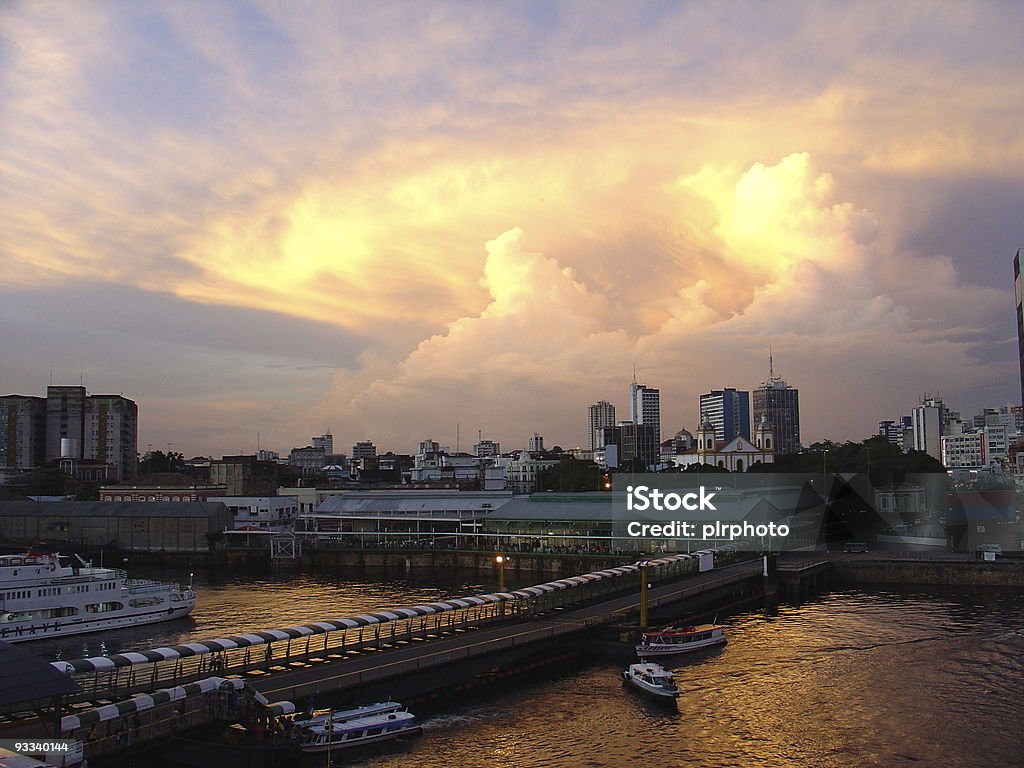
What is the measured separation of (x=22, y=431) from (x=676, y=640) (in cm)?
15098

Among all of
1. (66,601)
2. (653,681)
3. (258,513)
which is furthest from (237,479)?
(653,681)

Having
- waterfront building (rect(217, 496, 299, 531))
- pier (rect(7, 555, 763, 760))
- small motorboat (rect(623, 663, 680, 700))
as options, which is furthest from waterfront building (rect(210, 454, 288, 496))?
small motorboat (rect(623, 663, 680, 700))

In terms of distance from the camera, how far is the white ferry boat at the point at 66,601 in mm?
41625

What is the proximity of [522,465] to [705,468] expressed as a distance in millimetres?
50339

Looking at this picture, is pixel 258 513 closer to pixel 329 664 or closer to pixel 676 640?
pixel 676 640

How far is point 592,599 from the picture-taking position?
135ft

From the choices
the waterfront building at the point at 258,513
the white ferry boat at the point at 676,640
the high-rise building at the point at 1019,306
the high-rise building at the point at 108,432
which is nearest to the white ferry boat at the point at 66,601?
the white ferry boat at the point at 676,640

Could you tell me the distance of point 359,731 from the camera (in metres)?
23.7

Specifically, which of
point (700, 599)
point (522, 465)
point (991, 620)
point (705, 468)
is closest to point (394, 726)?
point (700, 599)

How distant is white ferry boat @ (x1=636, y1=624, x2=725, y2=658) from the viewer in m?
33.8

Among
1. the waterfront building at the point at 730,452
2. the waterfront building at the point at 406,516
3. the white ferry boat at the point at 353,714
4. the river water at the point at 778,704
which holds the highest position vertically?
the waterfront building at the point at 730,452

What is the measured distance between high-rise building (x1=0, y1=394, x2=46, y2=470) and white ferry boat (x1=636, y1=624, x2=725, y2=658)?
480 feet

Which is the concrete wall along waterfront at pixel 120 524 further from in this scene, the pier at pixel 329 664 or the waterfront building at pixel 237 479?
the pier at pixel 329 664

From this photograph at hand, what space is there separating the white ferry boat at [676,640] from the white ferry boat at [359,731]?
467 inches
